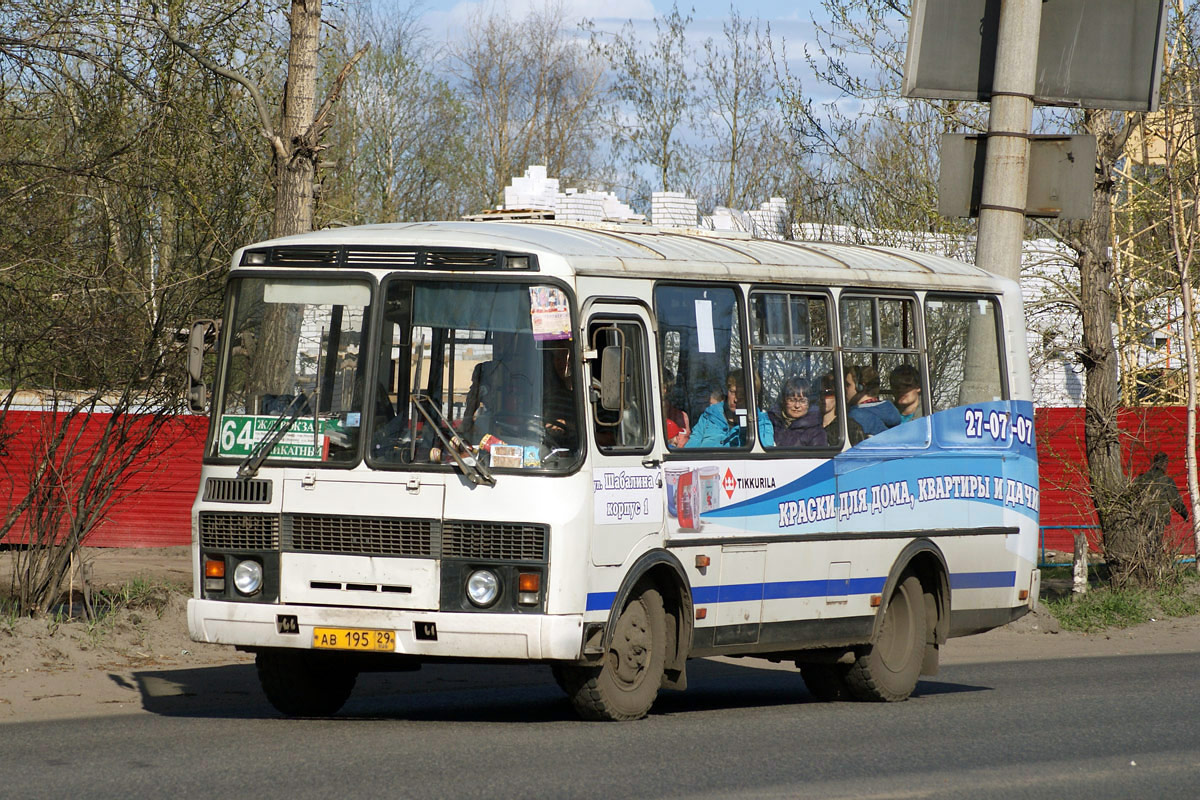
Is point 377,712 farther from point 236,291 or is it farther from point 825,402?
point 825,402

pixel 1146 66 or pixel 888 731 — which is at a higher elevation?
pixel 1146 66

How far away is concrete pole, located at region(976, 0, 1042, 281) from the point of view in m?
14.4

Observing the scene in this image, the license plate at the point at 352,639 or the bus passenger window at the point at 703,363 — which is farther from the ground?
the bus passenger window at the point at 703,363

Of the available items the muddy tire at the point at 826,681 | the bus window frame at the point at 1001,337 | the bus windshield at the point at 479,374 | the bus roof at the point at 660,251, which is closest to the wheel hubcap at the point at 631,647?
the bus windshield at the point at 479,374

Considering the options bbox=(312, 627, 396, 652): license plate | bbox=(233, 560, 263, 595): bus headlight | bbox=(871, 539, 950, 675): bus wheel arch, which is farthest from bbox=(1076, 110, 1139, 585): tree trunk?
bbox=(233, 560, 263, 595): bus headlight

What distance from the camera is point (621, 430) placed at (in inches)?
368

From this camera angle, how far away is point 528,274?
9.06 m

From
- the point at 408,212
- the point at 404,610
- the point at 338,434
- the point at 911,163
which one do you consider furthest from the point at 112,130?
the point at 408,212

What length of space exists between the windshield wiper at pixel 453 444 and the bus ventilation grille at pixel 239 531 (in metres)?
0.98

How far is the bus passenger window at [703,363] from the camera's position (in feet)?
32.2

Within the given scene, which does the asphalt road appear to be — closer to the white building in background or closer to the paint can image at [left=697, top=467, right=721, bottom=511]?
the paint can image at [left=697, top=467, right=721, bottom=511]

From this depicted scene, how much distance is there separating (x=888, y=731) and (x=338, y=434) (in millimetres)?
3552

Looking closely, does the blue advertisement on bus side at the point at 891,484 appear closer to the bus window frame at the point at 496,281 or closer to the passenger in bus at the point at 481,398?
the bus window frame at the point at 496,281

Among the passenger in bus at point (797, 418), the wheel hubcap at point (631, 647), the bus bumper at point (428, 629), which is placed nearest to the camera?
the bus bumper at point (428, 629)
